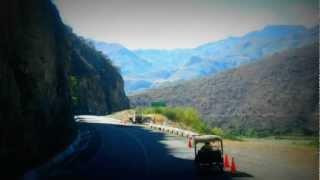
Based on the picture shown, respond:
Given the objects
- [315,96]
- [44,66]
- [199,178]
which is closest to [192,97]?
[315,96]

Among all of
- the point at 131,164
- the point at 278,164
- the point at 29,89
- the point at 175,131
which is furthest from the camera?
the point at 175,131

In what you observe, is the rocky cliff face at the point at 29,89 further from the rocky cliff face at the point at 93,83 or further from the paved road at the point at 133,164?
the rocky cliff face at the point at 93,83

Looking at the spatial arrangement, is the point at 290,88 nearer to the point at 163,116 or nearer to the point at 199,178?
the point at 163,116

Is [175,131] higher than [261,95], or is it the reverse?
[261,95]

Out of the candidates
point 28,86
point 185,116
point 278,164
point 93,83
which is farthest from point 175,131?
point 93,83

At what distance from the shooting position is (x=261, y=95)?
397ft

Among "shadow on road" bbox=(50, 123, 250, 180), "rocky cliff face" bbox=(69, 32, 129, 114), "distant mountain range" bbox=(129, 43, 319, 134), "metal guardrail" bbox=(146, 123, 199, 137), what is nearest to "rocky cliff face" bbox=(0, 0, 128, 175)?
"shadow on road" bbox=(50, 123, 250, 180)

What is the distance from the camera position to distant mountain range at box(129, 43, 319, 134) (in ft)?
323

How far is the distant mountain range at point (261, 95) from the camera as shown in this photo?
3878 inches

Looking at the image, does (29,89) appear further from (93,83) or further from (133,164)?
(93,83)

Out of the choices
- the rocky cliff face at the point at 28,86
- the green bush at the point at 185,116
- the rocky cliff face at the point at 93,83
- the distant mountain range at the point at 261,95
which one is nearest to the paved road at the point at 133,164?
the rocky cliff face at the point at 28,86

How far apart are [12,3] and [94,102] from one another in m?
101

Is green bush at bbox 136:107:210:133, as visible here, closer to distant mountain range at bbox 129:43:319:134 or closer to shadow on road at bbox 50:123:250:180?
distant mountain range at bbox 129:43:319:134

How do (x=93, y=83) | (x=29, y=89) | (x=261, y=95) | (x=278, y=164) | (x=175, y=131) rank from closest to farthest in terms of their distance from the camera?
(x=278, y=164)
(x=29, y=89)
(x=175, y=131)
(x=261, y=95)
(x=93, y=83)
